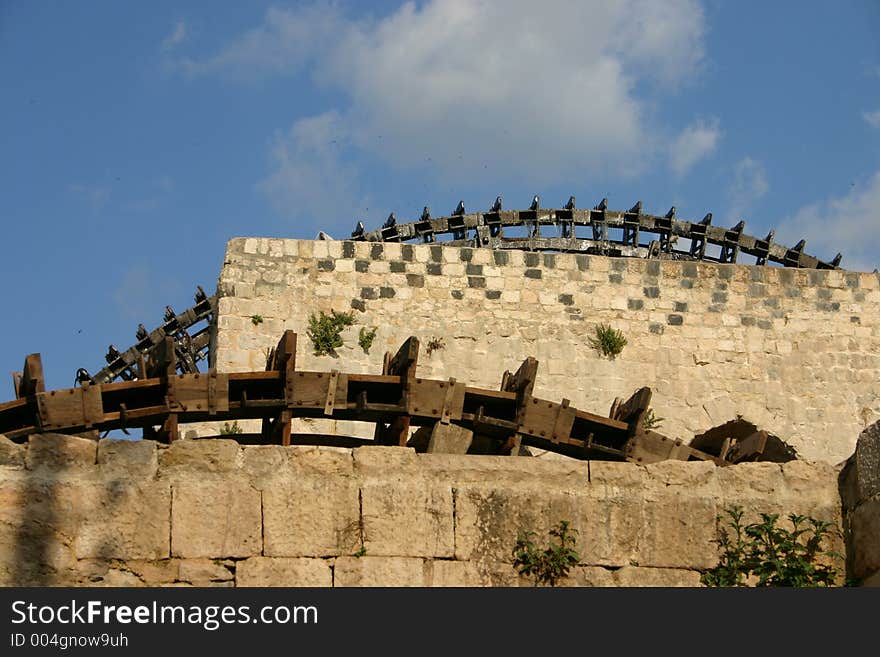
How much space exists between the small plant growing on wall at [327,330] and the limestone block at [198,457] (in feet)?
27.4

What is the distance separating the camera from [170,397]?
10.6 m

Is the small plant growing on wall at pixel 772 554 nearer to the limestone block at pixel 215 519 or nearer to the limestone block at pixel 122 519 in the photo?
the limestone block at pixel 215 519

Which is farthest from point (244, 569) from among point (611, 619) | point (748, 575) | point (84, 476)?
point (748, 575)

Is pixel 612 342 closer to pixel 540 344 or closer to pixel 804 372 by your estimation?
pixel 540 344

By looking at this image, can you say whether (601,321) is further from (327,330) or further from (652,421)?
(327,330)

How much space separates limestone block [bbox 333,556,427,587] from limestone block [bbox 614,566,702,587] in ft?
3.92

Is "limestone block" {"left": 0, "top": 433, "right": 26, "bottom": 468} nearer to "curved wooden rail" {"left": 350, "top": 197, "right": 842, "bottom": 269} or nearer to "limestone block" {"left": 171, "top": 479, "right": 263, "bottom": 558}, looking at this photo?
"limestone block" {"left": 171, "top": 479, "right": 263, "bottom": 558}

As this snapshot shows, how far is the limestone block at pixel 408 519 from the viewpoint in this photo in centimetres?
859

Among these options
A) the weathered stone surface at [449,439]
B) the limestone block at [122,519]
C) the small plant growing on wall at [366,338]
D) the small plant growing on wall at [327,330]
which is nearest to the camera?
the limestone block at [122,519]

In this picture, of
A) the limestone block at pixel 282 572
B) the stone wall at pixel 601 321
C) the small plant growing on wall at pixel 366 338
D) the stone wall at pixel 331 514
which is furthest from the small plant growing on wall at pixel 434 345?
the limestone block at pixel 282 572

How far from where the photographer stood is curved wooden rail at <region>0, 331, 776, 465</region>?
10.5m

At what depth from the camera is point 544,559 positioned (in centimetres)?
873

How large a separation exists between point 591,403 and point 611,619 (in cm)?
1036

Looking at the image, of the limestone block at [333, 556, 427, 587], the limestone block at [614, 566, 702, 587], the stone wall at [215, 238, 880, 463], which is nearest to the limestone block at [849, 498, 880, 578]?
the limestone block at [614, 566, 702, 587]
